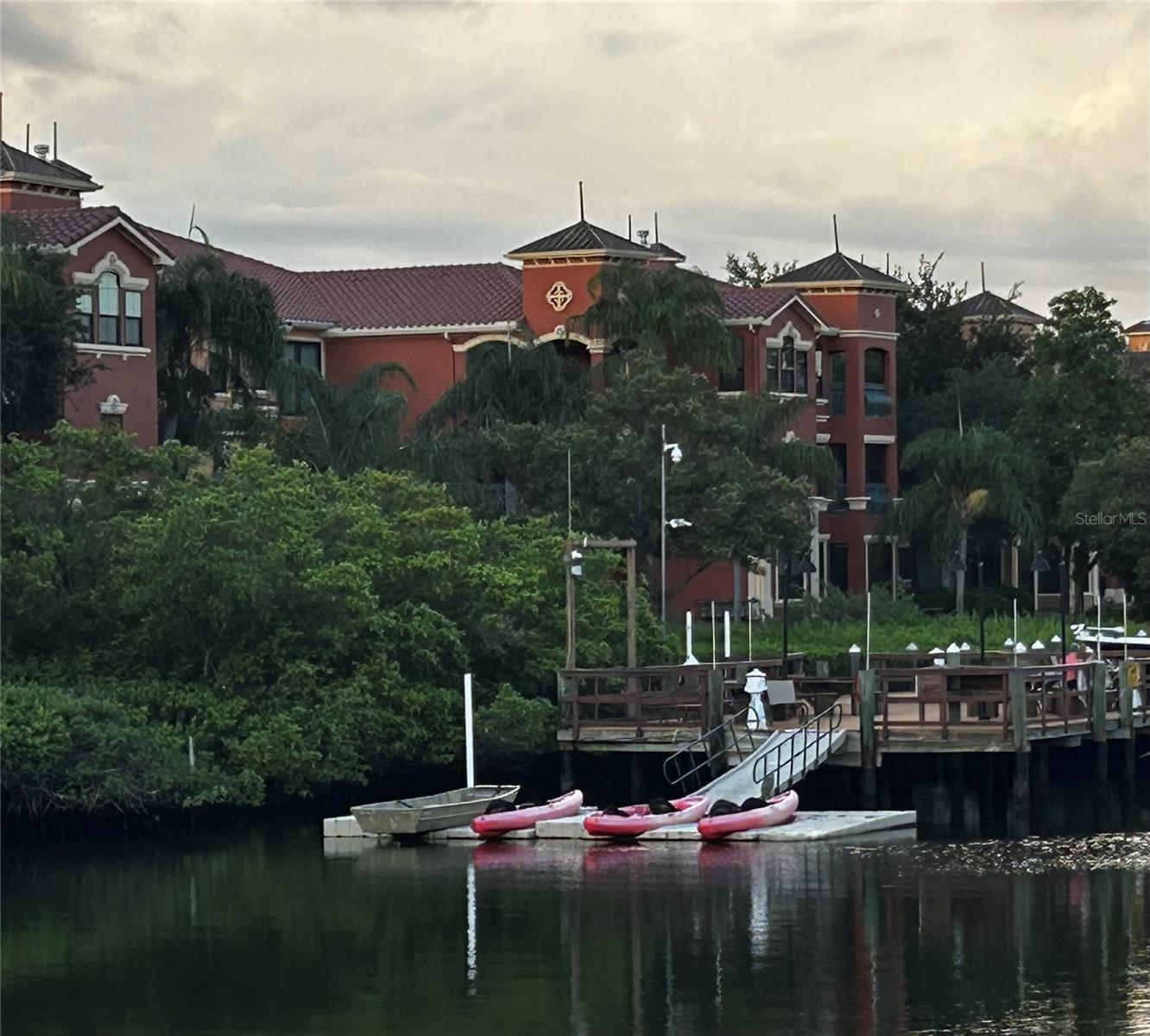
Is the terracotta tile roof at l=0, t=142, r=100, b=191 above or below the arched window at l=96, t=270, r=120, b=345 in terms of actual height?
above

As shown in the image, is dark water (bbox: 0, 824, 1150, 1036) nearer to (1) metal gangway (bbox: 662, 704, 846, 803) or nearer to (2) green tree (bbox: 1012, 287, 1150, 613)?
(1) metal gangway (bbox: 662, 704, 846, 803)

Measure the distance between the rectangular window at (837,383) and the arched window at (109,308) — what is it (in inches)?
1112

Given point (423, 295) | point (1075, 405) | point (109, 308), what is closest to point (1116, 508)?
point (1075, 405)

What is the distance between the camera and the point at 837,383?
77938mm

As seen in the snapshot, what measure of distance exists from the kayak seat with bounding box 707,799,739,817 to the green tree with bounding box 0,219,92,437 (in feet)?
64.1

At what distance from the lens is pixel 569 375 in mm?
64062

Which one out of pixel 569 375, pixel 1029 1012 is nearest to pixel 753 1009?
pixel 1029 1012

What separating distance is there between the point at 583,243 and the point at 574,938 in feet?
131

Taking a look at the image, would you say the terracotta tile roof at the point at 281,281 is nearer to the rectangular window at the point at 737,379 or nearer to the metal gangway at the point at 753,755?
the rectangular window at the point at 737,379

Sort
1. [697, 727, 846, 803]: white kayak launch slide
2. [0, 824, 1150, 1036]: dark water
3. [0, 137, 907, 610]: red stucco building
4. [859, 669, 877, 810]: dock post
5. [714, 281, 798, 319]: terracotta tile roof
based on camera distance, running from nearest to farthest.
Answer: [0, 824, 1150, 1036]: dark water → [697, 727, 846, 803]: white kayak launch slide → [859, 669, 877, 810]: dock post → [0, 137, 907, 610]: red stucco building → [714, 281, 798, 319]: terracotta tile roof

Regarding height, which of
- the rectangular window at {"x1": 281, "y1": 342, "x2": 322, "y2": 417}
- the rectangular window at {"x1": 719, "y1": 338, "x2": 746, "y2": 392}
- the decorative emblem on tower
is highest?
the decorative emblem on tower

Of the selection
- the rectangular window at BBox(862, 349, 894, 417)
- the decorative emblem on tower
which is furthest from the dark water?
the rectangular window at BBox(862, 349, 894, 417)

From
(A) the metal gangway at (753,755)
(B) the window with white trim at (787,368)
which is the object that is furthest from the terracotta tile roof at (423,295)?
(A) the metal gangway at (753,755)

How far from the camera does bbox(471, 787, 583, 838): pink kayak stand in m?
37.7
